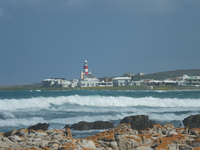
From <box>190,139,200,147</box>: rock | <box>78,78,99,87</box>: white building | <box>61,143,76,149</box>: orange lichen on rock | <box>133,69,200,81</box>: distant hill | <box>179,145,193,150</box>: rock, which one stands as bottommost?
<box>179,145,193,150</box>: rock

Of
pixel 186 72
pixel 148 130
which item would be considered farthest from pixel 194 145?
pixel 186 72

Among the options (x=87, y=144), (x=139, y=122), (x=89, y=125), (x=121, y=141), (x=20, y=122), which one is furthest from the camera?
(x=20, y=122)

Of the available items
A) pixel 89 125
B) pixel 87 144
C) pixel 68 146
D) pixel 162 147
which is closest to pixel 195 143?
pixel 162 147

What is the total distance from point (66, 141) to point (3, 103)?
25150 mm

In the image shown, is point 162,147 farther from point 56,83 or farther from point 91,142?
point 56,83

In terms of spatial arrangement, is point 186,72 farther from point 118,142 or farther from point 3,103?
point 118,142

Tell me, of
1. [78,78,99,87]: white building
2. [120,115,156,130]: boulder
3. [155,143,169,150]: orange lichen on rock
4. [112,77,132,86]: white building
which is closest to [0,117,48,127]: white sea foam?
[120,115,156,130]: boulder

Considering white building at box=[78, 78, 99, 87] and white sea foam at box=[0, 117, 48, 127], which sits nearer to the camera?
white sea foam at box=[0, 117, 48, 127]

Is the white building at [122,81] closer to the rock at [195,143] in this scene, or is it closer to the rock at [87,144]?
the rock at [195,143]

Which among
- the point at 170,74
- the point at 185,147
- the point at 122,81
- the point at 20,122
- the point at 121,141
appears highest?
the point at 170,74

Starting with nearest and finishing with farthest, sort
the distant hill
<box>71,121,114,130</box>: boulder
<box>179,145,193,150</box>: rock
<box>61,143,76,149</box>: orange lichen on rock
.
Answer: <box>61,143,76,149</box>: orange lichen on rock → <box>179,145,193,150</box>: rock → <box>71,121,114,130</box>: boulder → the distant hill

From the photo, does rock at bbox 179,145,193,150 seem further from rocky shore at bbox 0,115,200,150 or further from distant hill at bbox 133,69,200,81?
distant hill at bbox 133,69,200,81

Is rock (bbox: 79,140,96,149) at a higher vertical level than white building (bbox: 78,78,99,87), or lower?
lower

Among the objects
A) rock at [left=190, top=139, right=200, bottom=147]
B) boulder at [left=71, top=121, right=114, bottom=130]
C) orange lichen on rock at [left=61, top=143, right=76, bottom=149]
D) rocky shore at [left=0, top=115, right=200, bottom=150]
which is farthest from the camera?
boulder at [left=71, top=121, right=114, bottom=130]
